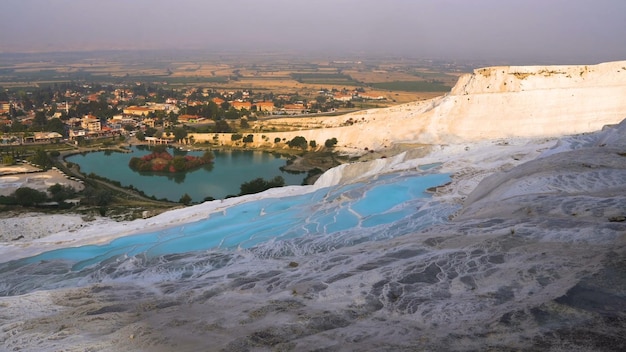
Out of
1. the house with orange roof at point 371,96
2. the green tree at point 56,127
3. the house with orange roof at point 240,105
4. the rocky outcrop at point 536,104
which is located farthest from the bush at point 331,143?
the house with orange roof at point 371,96

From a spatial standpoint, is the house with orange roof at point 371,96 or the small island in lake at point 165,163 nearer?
the small island in lake at point 165,163

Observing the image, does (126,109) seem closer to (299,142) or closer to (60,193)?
(299,142)

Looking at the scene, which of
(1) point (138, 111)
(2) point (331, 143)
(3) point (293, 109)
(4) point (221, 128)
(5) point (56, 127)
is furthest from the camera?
(3) point (293, 109)

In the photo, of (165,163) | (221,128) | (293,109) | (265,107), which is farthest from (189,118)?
(165,163)

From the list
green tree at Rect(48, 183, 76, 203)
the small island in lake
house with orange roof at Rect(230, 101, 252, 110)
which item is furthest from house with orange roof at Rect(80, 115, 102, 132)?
green tree at Rect(48, 183, 76, 203)

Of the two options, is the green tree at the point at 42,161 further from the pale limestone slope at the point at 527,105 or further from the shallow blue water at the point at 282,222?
the shallow blue water at the point at 282,222

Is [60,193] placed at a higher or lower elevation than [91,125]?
lower

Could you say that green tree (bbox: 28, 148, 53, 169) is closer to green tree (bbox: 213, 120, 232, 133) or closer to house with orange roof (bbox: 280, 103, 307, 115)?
green tree (bbox: 213, 120, 232, 133)
